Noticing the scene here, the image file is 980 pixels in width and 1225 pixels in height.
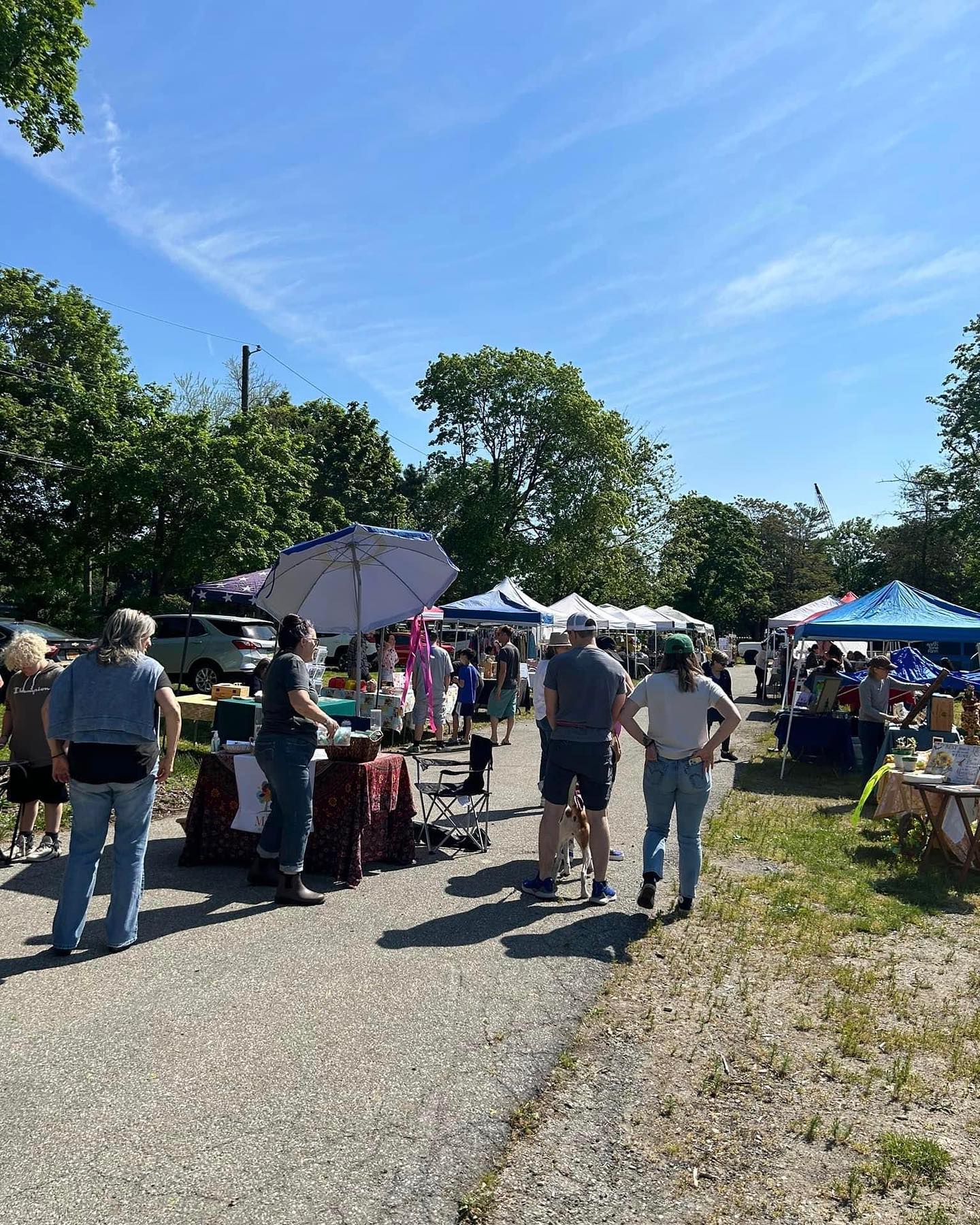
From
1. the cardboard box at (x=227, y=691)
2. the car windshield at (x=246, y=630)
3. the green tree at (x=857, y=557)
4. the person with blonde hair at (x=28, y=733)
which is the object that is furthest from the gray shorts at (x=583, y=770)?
the green tree at (x=857, y=557)

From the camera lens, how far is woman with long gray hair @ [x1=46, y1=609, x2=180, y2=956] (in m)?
4.45

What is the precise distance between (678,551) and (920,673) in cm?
2900

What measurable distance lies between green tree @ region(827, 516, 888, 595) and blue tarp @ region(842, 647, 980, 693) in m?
41.5

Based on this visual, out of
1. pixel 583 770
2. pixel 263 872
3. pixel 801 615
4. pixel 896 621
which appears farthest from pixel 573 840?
pixel 801 615

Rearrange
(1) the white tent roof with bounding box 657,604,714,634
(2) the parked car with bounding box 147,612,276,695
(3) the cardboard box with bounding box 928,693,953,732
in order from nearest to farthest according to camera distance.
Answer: (3) the cardboard box with bounding box 928,693,953,732 → (2) the parked car with bounding box 147,612,276,695 → (1) the white tent roof with bounding box 657,604,714,634

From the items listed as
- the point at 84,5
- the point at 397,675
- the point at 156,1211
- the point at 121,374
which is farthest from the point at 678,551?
the point at 156,1211

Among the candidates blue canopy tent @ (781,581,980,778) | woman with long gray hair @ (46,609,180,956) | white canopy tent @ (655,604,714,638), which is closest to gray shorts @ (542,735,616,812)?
woman with long gray hair @ (46,609,180,956)

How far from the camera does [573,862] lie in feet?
22.3

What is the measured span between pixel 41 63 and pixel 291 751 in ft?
45.2

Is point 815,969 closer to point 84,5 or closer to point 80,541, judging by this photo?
point 84,5

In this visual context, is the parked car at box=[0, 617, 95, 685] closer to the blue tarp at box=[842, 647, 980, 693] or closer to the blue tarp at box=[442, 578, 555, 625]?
the blue tarp at box=[442, 578, 555, 625]

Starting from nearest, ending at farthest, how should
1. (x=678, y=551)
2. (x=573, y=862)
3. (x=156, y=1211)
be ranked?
(x=156, y=1211) → (x=573, y=862) → (x=678, y=551)

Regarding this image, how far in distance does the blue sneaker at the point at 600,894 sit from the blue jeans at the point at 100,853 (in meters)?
2.77

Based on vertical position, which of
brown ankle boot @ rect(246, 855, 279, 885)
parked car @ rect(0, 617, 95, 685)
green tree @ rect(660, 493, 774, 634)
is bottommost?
brown ankle boot @ rect(246, 855, 279, 885)
